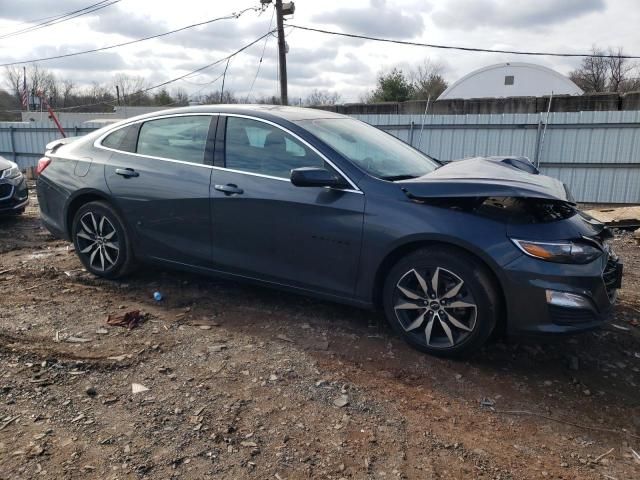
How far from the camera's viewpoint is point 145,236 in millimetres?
4648

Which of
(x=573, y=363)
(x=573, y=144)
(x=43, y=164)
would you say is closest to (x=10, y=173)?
(x=43, y=164)

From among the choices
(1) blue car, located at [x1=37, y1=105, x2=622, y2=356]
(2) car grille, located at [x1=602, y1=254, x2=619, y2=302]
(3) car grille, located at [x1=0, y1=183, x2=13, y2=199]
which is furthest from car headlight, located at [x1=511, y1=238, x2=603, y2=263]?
(3) car grille, located at [x1=0, y1=183, x2=13, y2=199]

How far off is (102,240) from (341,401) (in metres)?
2.98

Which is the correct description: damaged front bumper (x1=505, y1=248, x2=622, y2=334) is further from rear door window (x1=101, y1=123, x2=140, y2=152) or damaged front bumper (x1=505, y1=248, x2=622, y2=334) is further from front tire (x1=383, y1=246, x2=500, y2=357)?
rear door window (x1=101, y1=123, x2=140, y2=152)

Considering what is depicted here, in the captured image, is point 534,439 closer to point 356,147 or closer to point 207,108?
point 356,147

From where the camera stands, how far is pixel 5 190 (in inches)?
306

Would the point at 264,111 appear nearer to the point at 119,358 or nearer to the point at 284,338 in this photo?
the point at 284,338

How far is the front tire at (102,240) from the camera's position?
189 inches

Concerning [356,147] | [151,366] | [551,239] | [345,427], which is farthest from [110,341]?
[551,239]

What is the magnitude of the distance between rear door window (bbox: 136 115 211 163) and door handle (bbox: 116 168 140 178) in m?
0.19

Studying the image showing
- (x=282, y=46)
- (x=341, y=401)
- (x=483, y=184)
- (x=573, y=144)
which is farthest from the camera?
(x=282, y=46)

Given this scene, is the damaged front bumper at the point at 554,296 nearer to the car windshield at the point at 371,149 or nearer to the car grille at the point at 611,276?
the car grille at the point at 611,276

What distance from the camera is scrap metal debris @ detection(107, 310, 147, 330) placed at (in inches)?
162

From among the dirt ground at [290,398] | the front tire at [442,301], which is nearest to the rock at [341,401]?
the dirt ground at [290,398]
